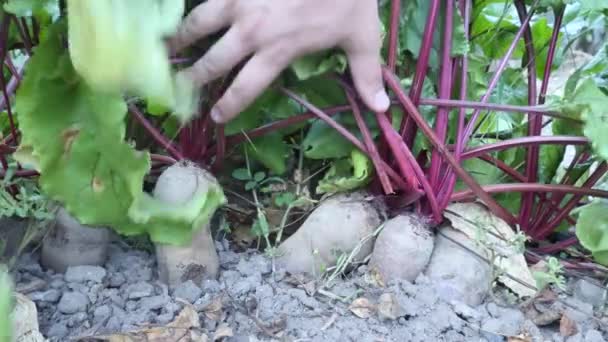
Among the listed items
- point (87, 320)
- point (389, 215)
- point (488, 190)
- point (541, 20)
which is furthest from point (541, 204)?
point (87, 320)

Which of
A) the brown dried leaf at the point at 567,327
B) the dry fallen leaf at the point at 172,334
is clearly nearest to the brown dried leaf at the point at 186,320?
the dry fallen leaf at the point at 172,334

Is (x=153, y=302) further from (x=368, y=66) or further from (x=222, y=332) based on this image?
(x=368, y=66)

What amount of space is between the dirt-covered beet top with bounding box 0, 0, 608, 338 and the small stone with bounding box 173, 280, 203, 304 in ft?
0.06

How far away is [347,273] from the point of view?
1.08 metres

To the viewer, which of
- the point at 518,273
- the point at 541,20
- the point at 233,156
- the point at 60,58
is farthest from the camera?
the point at 541,20

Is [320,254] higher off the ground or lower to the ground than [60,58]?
lower

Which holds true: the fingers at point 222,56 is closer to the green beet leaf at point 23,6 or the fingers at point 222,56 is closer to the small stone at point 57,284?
the green beet leaf at point 23,6

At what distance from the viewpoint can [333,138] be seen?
3.67 ft

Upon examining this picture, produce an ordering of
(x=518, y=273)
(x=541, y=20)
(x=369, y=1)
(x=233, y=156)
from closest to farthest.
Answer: (x=369, y=1) < (x=518, y=273) < (x=233, y=156) < (x=541, y=20)

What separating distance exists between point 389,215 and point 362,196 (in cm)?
6

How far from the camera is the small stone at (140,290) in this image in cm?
95

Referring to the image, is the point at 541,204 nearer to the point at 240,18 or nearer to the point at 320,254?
the point at 320,254

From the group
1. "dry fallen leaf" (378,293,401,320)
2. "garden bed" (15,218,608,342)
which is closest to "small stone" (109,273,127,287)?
"garden bed" (15,218,608,342)

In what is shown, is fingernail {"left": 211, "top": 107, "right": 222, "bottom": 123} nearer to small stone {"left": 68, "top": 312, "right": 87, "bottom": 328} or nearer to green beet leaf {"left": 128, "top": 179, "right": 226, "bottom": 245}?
green beet leaf {"left": 128, "top": 179, "right": 226, "bottom": 245}
